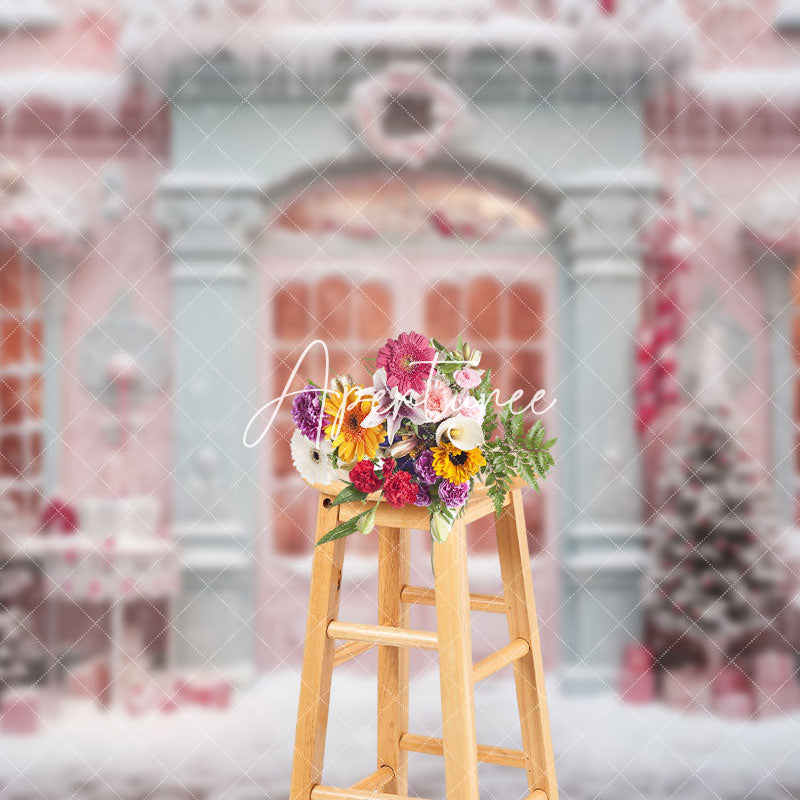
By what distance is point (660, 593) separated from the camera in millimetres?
3756

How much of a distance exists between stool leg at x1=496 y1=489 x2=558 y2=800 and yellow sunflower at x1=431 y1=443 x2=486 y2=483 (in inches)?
10.2

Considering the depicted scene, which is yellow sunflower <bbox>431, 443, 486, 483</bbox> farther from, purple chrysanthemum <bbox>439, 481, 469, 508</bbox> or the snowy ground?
the snowy ground

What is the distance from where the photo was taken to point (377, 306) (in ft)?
13.0

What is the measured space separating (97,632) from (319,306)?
1450 mm

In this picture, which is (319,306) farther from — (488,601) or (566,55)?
(488,601)

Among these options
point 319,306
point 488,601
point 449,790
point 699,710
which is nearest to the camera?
point 449,790

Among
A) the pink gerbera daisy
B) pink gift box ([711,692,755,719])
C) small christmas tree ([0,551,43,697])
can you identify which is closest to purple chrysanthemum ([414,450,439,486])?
the pink gerbera daisy

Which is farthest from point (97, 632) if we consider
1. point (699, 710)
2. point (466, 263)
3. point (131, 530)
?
point (699, 710)

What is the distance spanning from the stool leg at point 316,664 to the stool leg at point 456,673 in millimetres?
245

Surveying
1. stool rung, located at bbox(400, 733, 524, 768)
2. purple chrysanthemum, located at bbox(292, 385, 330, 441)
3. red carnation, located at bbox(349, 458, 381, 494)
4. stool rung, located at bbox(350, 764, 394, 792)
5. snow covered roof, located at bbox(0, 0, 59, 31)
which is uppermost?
snow covered roof, located at bbox(0, 0, 59, 31)

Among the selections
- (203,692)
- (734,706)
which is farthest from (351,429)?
(734,706)

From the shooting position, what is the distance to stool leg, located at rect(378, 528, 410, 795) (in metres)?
2.27

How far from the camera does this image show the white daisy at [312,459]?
6.60 ft

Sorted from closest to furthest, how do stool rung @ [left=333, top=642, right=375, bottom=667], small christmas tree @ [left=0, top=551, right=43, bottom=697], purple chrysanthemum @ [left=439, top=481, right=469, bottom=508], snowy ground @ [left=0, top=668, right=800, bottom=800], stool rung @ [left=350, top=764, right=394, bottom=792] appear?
purple chrysanthemum @ [left=439, top=481, right=469, bottom=508]
stool rung @ [left=333, top=642, right=375, bottom=667]
stool rung @ [left=350, top=764, right=394, bottom=792]
snowy ground @ [left=0, top=668, right=800, bottom=800]
small christmas tree @ [left=0, top=551, right=43, bottom=697]
